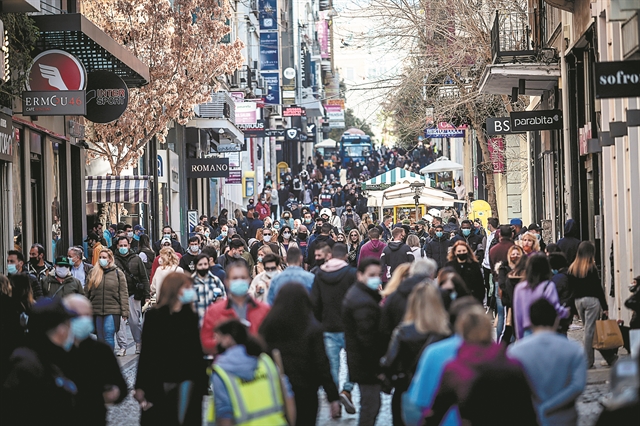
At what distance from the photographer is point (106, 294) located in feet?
55.0

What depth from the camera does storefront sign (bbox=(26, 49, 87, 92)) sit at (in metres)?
20.5

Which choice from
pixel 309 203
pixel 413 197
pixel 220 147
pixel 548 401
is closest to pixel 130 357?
pixel 548 401

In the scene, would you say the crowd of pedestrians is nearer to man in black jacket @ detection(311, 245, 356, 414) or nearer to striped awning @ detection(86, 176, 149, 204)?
man in black jacket @ detection(311, 245, 356, 414)

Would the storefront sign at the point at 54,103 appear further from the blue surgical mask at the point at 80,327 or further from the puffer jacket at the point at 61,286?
the blue surgical mask at the point at 80,327

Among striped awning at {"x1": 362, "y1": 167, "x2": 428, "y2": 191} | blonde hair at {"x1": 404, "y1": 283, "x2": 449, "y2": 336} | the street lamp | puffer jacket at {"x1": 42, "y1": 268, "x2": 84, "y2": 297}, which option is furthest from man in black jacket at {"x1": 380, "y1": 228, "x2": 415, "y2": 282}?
striped awning at {"x1": 362, "y1": 167, "x2": 428, "y2": 191}

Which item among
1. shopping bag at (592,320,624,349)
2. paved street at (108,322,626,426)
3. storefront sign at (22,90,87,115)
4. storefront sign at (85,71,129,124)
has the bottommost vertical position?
paved street at (108,322,626,426)

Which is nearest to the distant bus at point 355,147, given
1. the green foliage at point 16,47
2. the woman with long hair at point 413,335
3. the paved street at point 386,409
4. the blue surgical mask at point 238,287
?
the green foliage at point 16,47

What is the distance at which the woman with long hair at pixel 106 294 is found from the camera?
1673cm

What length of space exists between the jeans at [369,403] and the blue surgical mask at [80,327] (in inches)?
113

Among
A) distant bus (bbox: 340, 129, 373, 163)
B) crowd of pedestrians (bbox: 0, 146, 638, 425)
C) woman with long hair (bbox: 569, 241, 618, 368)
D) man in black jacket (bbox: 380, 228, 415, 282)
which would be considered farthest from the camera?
distant bus (bbox: 340, 129, 373, 163)

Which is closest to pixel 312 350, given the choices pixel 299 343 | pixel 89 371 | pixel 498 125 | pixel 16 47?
pixel 299 343

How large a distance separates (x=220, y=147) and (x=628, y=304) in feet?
125

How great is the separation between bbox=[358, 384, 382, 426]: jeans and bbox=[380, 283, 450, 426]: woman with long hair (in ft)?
1.68

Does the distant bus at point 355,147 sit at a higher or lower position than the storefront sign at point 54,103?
higher
